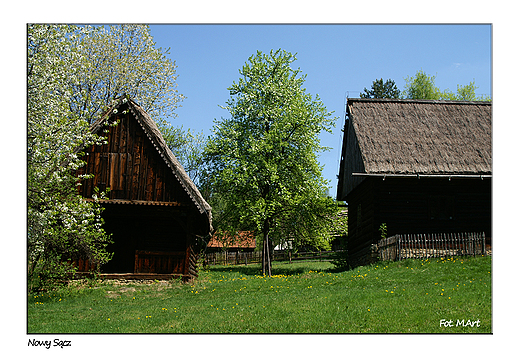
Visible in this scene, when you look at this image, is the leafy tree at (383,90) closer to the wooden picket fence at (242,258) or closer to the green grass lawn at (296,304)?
the wooden picket fence at (242,258)

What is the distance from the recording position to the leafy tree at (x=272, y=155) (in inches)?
961

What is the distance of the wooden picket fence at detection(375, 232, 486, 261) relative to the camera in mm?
17219

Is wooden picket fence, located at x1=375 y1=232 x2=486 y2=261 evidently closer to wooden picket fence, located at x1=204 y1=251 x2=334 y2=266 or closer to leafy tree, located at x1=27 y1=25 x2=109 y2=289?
leafy tree, located at x1=27 y1=25 x2=109 y2=289

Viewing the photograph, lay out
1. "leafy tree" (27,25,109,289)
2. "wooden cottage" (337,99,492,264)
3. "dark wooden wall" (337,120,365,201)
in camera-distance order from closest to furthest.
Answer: "leafy tree" (27,25,109,289), "wooden cottage" (337,99,492,264), "dark wooden wall" (337,120,365,201)

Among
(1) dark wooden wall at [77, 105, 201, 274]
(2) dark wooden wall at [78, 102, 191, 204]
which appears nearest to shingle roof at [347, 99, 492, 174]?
(1) dark wooden wall at [77, 105, 201, 274]

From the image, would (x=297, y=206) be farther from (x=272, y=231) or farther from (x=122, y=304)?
(x=122, y=304)

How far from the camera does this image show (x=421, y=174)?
19.0 m

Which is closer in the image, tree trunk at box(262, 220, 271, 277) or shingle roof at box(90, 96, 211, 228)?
shingle roof at box(90, 96, 211, 228)

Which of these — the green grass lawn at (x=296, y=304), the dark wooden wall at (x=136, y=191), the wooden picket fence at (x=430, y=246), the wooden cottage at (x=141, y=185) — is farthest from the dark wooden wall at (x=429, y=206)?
the dark wooden wall at (x=136, y=191)

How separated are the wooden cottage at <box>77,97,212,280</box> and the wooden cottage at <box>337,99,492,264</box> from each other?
778 centimetres

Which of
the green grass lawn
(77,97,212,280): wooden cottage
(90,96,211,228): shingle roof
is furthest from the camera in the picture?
(77,97,212,280): wooden cottage

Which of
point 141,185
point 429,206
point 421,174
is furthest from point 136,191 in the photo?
point 429,206

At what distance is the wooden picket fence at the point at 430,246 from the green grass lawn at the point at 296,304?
1.98ft

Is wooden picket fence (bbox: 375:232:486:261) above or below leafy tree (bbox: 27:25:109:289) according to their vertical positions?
below
